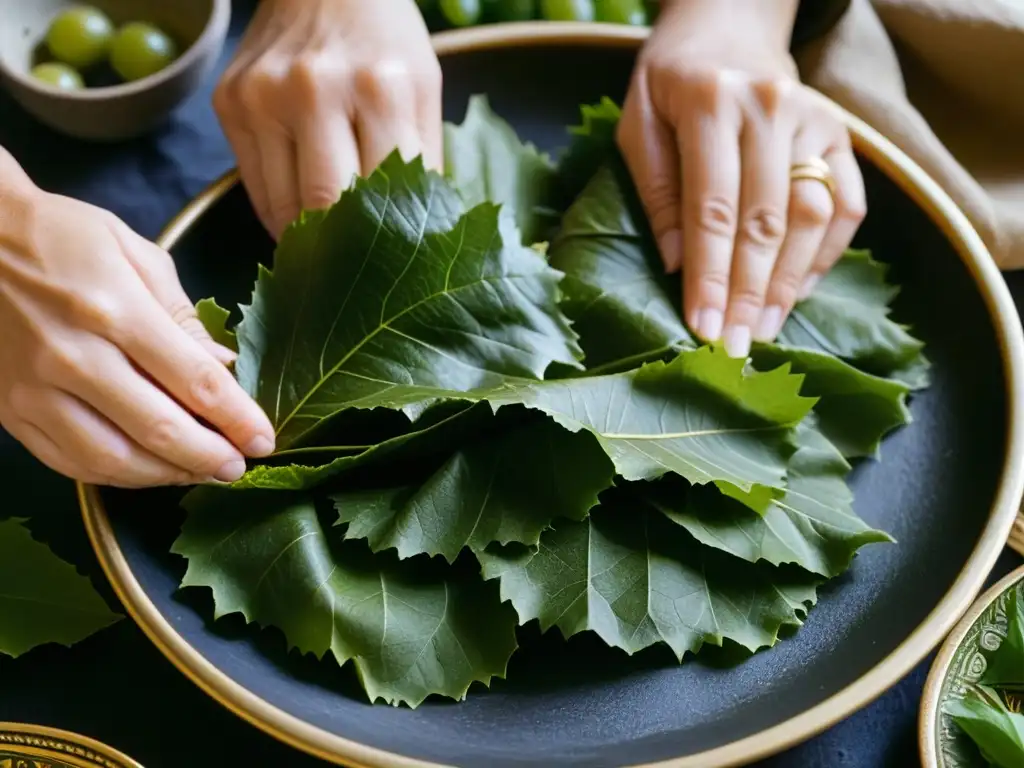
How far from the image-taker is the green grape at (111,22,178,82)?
820 millimetres

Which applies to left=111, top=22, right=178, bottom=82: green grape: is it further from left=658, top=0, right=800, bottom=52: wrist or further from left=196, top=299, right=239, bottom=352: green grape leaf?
left=658, top=0, right=800, bottom=52: wrist

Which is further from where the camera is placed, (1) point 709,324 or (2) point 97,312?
(1) point 709,324

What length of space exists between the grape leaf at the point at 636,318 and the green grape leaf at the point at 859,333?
0.01 m

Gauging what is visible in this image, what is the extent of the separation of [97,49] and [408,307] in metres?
0.45

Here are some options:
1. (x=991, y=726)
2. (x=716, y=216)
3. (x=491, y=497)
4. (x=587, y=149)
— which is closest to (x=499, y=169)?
(x=587, y=149)

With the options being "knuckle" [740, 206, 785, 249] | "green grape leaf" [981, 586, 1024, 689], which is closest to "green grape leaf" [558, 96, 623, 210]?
"knuckle" [740, 206, 785, 249]

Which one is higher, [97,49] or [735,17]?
[735,17]

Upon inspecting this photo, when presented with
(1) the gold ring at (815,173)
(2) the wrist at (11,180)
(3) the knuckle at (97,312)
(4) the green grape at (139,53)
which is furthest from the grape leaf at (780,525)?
(4) the green grape at (139,53)

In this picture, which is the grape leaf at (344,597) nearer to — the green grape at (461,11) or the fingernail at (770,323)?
the fingernail at (770,323)

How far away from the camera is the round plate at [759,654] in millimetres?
531

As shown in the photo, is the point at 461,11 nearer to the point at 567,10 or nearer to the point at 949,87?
the point at 567,10

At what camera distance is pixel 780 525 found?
603mm

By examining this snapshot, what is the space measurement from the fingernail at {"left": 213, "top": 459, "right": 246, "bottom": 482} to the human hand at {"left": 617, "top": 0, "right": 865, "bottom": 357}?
31cm

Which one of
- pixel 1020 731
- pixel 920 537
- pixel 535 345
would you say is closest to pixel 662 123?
pixel 535 345
